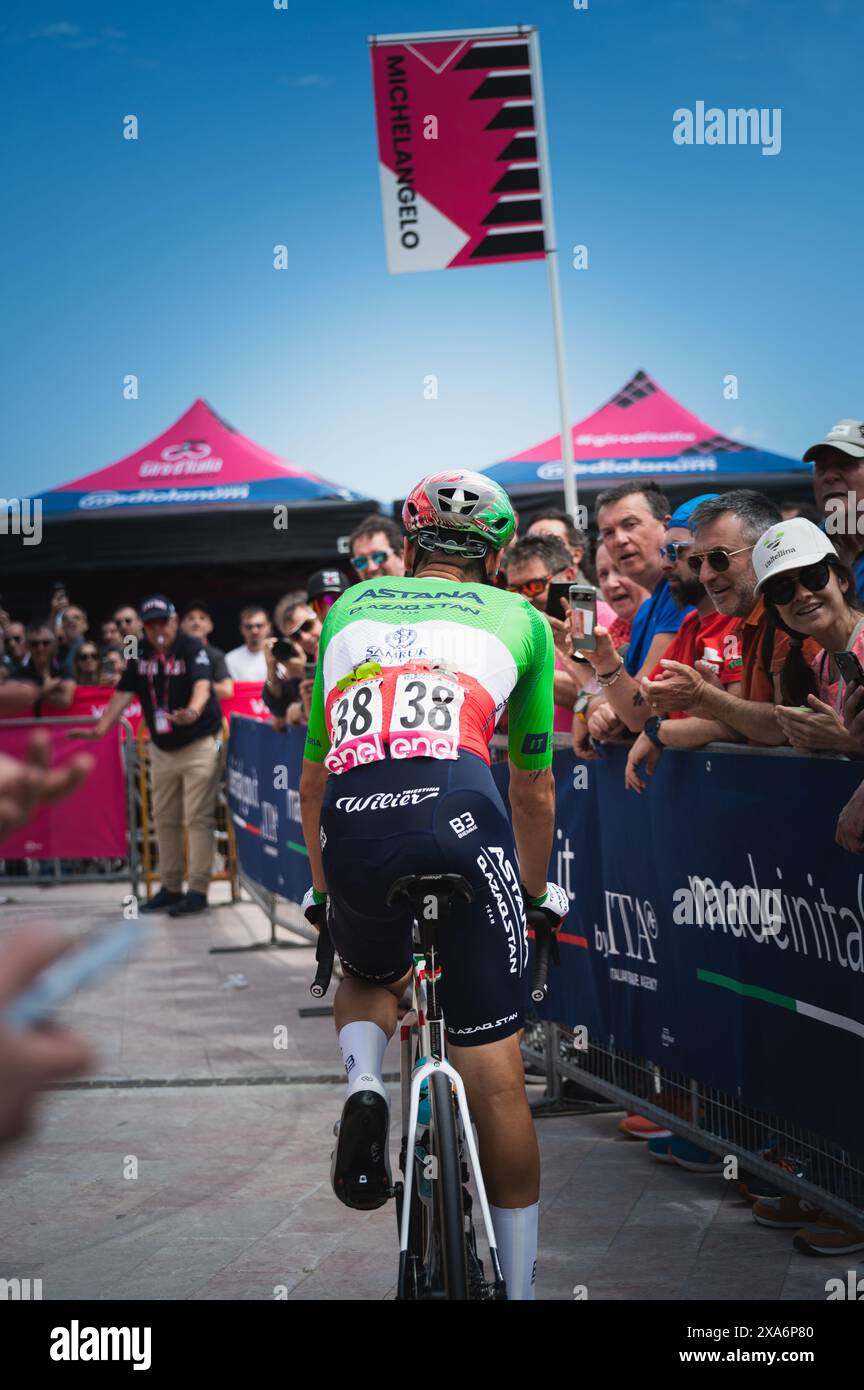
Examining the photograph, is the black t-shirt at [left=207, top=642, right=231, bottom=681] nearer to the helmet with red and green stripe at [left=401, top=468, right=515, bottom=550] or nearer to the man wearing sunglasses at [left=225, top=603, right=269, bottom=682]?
the man wearing sunglasses at [left=225, top=603, right=269, bottom=682]

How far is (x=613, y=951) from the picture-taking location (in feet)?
17.7

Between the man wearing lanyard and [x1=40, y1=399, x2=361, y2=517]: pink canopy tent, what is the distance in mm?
3718

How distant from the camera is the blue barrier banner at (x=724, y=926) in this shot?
156 inches

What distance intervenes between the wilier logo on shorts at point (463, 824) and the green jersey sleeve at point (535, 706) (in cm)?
40

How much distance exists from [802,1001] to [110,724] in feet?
28.7

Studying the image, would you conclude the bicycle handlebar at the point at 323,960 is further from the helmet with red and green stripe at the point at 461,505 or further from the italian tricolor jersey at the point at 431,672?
the helmet with red and green stripe at the point at 461,505

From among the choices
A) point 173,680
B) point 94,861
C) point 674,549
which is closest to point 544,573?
point 674,549

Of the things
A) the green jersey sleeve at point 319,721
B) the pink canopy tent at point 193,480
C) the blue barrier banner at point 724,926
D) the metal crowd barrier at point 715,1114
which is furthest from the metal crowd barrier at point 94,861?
the green jersey sleeve at point 319,721

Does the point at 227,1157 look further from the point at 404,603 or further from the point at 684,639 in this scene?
the point at 404,603

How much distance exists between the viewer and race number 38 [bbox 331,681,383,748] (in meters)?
3.25

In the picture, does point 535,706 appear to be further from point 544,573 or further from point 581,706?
point 544,573

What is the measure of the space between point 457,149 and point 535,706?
273 inches

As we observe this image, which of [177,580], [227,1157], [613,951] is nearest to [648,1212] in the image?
[613,951]

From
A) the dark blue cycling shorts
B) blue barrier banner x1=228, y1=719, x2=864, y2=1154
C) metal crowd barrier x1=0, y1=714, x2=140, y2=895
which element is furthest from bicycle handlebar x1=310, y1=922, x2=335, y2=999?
metal crowd barrier x1=0, y1=714, x2=140, y2=895
